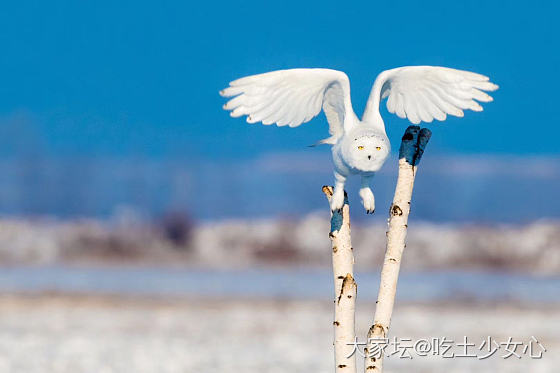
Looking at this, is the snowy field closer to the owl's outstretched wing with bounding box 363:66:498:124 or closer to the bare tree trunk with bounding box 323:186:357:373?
the bare tree trunk with bounding box 323:186:357:373

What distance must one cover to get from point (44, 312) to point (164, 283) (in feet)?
18.2

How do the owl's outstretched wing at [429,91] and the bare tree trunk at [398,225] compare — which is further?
the bare tree trunk at [398,225]

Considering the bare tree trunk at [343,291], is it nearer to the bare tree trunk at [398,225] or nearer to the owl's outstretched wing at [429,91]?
the bare tree trunk at [398,225]

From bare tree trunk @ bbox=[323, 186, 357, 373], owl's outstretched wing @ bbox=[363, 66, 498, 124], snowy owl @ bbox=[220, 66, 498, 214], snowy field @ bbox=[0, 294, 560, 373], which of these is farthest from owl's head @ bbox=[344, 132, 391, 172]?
snowy field @ bbox=[0, 294, 560, 373]

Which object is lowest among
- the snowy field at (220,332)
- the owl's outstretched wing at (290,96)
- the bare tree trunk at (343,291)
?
the bare tree trunk at (343,291)

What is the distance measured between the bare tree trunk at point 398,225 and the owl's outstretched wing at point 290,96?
1.20 feet

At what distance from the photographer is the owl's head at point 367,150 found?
2.93 m

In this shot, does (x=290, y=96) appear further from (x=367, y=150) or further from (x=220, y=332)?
(x=220, y=332)

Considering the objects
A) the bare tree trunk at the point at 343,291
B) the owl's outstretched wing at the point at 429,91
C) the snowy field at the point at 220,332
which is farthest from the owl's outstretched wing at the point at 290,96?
the snowy field at the point at 220,332

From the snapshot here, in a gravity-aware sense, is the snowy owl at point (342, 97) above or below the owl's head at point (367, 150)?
above

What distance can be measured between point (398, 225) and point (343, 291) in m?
0.35

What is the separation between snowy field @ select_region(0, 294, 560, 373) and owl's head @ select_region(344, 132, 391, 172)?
4.95m

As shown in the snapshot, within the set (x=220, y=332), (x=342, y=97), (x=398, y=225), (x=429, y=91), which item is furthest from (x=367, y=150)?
(x=220, y=332)

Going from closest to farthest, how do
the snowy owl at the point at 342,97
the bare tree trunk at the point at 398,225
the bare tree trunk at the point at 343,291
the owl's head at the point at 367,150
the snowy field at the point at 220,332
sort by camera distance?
1. the owl's head at the point at 367,150
2. the snowy owl at the point at 342,97
3. the bare tree trunk at the point at 343,291
4. the bare tree trunk at the point at 398,225
5. the snowy field at the point at 220,332
